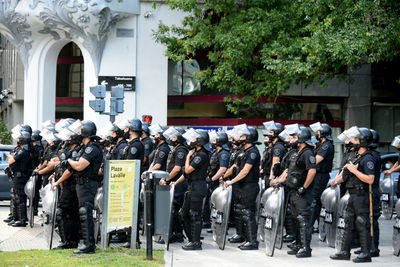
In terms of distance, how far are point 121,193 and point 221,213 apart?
66.3 inches

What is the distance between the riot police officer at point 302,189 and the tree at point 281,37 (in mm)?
8957

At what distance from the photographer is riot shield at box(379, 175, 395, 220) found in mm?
16984

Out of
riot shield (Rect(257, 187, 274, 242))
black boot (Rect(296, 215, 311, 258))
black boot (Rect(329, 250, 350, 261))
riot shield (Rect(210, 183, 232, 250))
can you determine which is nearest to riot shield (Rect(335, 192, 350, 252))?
black boot (Rect(329, 250, 350, 261))

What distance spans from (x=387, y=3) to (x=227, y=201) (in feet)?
34.2

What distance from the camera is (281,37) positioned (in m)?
22.5

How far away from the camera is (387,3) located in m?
19.7

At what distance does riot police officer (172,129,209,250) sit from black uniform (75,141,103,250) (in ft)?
5.51

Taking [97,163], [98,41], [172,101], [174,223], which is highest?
[98,41]

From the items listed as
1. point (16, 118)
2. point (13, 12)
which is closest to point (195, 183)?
point (13, 12)

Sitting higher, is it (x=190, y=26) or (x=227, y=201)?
(x=190, y=26)

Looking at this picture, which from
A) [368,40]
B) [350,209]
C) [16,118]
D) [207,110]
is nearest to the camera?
[350,209]

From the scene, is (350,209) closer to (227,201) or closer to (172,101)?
(227,201)

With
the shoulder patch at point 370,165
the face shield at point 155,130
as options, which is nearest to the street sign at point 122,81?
the face shield at point 155,130

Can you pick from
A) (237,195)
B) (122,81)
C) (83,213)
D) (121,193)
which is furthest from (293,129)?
(122,81)
